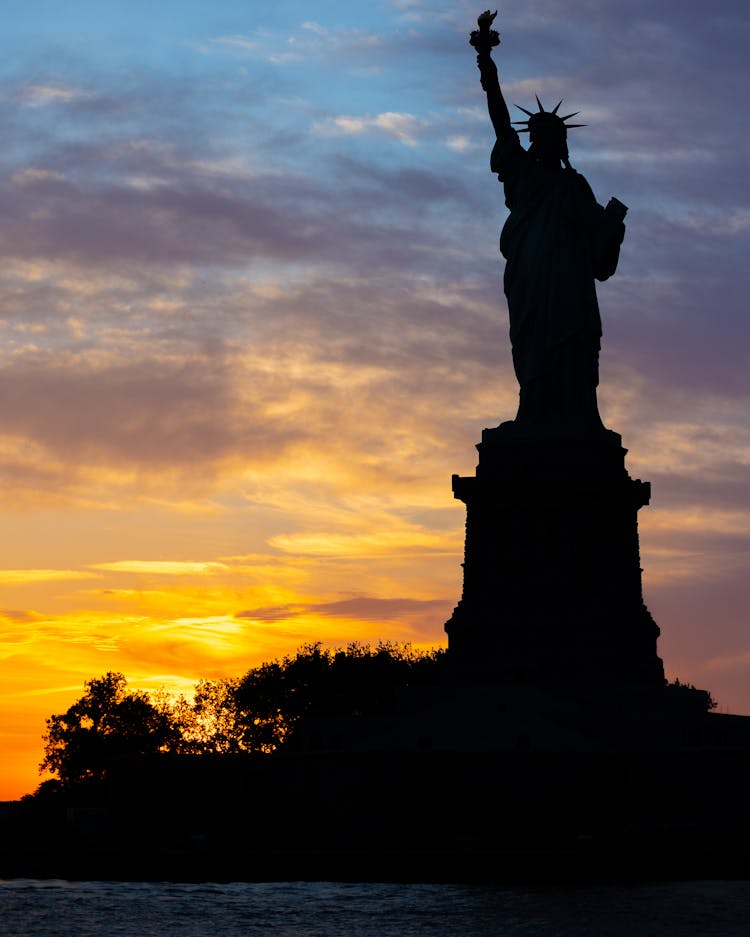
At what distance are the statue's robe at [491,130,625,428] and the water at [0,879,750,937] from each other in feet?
56.4

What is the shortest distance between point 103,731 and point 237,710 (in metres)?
6.01

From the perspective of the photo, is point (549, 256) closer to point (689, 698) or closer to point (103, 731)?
point (689, 698)

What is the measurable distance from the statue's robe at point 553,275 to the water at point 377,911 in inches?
677

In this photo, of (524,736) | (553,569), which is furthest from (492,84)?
(524,736)

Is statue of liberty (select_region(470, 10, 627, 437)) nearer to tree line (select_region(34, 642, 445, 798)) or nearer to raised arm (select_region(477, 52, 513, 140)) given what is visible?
raised arm (select_region(477, 52, 513, 140))

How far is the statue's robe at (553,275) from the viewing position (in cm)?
5978

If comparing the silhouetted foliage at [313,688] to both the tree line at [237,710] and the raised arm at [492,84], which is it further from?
the raised arm at [492,84]

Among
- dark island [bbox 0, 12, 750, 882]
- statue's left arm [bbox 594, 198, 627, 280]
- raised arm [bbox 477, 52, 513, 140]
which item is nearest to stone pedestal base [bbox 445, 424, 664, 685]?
dark island [bbox 0, 12, 750, 882]

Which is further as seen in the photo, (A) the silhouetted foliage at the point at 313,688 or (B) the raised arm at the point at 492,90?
(A) the silhouetted foliage at the point at 313,688

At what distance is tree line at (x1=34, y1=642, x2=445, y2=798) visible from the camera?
8919 centimetres

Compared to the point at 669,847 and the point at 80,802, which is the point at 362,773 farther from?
the point at 80,802

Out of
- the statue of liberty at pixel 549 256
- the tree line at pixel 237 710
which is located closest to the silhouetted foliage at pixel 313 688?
the tree line at pixel 237 710

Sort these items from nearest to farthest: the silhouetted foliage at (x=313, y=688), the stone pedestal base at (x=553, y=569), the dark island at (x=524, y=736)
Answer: the dark island at (x=524, y=736) → the stone pedestal base at (x=553, y=569) → the silhouetted foliage at (x=313, y=688)

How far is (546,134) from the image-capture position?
60.3m
